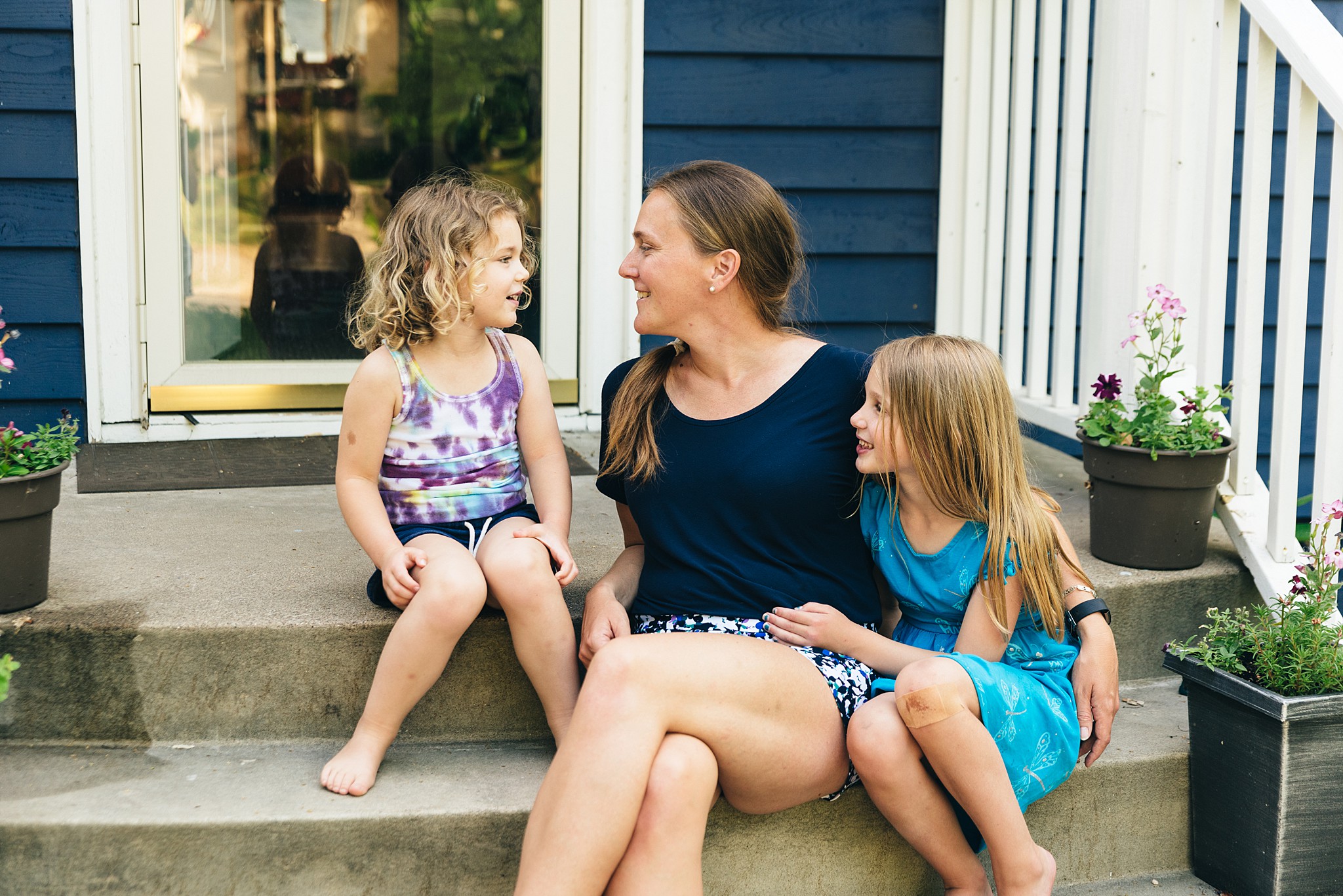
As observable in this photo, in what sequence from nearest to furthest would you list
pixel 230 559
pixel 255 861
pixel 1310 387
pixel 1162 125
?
pixel 255 861, pixel 230 559, pixel 1162 125, pixel 1310 387

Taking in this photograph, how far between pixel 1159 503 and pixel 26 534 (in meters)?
2.00

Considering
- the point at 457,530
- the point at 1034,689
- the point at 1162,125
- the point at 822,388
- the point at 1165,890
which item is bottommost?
the point at 1165,890

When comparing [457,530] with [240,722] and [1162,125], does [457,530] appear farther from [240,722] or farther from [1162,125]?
[1162,125]

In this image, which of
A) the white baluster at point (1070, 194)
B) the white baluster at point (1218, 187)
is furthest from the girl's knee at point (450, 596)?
the white baluster at point (1070, 194)

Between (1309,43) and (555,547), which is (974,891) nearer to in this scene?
(555,547)

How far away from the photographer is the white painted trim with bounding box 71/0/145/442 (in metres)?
2.99

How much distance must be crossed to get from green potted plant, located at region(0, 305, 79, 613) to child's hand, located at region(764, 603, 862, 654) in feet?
3.81

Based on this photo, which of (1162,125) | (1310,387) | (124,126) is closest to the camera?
(1162,125)

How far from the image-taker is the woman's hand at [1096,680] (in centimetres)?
185

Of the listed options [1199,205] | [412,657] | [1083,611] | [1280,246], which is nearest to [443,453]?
[412,657]

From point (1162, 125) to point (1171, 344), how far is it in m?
0.46

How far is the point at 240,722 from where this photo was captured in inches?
79.5

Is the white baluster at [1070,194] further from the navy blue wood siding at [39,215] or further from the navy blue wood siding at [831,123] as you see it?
the navy blue wood siding at [39,215]

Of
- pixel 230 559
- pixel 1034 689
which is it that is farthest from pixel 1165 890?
pixel 230 559
